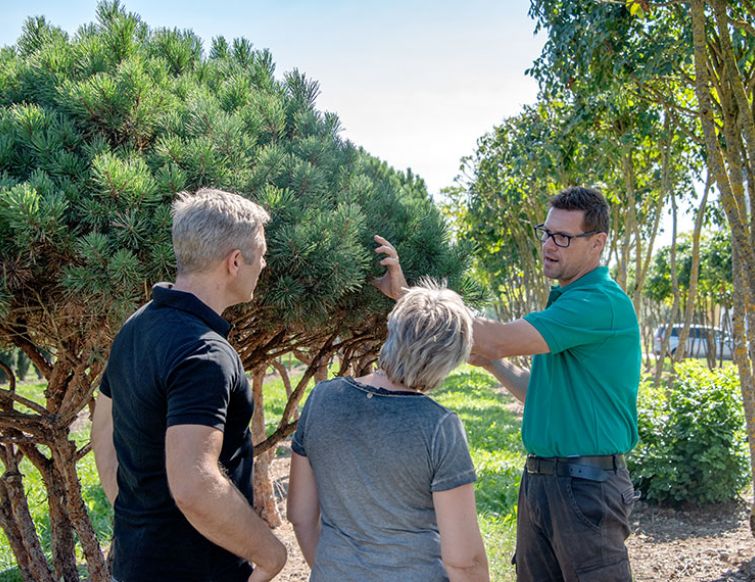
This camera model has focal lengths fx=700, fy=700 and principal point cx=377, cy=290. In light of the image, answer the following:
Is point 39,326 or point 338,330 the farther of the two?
point 338,330

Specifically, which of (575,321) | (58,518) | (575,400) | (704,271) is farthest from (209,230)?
(704,271)

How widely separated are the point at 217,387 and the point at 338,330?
5.67 ft

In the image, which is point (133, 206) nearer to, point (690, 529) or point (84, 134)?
point (84, 134)

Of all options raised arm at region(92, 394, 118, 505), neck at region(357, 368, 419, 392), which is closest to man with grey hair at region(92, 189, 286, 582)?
raised arm at region(92, 394, 118, 505)

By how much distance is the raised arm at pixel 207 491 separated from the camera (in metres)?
1.71

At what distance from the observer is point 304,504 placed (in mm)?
2145

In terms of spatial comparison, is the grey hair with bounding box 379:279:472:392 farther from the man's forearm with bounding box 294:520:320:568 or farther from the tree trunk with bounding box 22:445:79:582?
the tree trunk with bounding box 22:445:79:582

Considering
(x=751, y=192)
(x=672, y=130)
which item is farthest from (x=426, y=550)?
(x=672, y=130)

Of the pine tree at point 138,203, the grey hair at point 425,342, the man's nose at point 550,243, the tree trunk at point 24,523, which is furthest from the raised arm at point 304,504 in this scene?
the tree trunk at point 24,523

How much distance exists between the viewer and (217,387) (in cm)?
176

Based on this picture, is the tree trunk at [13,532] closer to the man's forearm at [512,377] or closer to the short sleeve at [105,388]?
the short sleeve at [105,388]

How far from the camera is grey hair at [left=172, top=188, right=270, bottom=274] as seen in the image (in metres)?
1.95

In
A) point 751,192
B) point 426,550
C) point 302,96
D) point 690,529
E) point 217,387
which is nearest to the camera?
point 217,387

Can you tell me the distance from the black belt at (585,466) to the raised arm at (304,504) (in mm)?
1043
